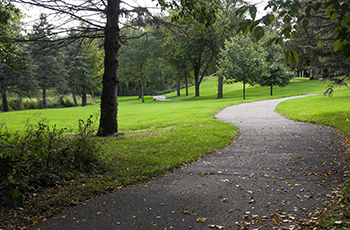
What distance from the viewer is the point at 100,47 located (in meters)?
10.4

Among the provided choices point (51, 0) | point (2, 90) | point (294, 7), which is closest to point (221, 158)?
point (294, 7)

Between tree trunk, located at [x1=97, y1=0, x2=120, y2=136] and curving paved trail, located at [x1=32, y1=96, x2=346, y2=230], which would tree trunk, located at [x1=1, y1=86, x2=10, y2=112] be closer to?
tree trunk, located at [x1=97, y1=0, x2=120, y2=136]

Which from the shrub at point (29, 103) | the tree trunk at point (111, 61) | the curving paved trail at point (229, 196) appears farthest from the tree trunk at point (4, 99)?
the curving paved trail at point (229, 196)

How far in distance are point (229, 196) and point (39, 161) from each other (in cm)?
358

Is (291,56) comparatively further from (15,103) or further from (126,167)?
(15,103)

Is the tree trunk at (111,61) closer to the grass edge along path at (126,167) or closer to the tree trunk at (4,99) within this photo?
the grass edge along path at (126,167)

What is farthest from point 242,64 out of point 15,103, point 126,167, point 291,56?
point 291,56

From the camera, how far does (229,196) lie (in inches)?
172

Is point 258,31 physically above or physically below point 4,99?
above

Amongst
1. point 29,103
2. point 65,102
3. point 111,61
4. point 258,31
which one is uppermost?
point 111,61

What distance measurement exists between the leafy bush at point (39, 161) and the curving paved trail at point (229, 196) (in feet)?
3.36

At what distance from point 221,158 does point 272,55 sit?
1336 inches

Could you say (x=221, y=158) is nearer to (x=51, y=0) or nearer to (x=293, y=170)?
(x=293, y=170)

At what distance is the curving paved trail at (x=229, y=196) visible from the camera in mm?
3578
